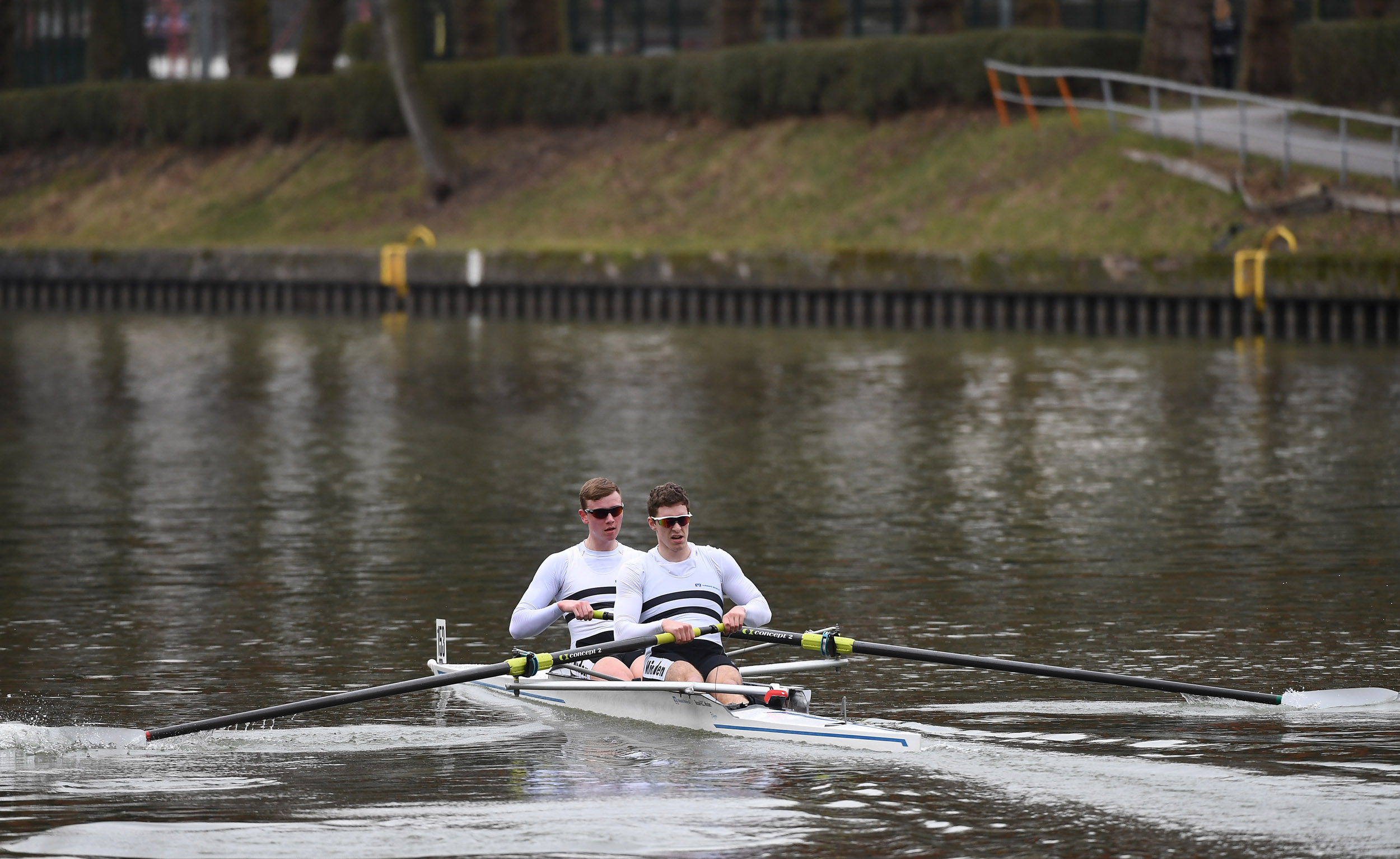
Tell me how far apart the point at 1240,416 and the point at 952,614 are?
12507mm

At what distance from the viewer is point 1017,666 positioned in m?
11.9

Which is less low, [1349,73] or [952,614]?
[1349,73]

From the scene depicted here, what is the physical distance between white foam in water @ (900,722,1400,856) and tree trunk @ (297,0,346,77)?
170 feet

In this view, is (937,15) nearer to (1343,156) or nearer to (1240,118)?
(1240,118)

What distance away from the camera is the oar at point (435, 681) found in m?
11.6

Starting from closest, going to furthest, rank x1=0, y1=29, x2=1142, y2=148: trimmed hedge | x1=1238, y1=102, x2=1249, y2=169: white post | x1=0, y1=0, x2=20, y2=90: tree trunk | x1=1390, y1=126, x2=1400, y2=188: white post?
1. x1=1390, y1=126, x2=1400, y2=188: white post
2. x1=1238, y1=102, x2=1249, y2=169: white post
3. x1=0, y1=29, x2=1142, y2=148: trimmed hedge
4. x1=0, y1=0, x2=20, y2=90: tree trunk

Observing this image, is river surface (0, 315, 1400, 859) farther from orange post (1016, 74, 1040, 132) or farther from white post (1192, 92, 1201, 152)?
orange post (1016, 74, 1040, 132)

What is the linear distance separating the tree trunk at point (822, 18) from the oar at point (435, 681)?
43.1 meters

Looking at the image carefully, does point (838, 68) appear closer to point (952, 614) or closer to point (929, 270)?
point (929, 270)

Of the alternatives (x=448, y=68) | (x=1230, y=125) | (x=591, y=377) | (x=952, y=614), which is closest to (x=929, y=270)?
(x=1230, y=125)

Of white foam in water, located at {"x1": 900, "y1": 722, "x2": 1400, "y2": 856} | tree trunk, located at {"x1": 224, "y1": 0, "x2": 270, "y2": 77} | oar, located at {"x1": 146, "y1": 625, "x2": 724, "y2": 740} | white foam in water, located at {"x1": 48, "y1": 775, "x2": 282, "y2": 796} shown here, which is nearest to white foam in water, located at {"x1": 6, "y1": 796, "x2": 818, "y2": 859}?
white foam in water, located at {"x1": 48, "y1": 775, "x2": 282, "y2": 796}

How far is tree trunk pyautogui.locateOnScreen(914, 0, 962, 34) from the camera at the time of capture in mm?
49688

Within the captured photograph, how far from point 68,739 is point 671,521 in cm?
337

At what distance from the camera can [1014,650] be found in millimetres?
13695
